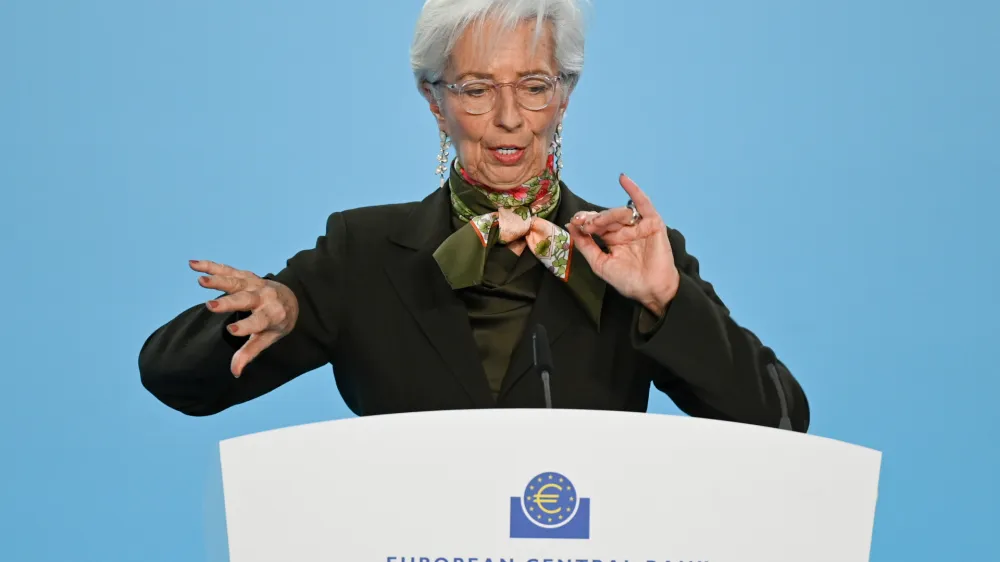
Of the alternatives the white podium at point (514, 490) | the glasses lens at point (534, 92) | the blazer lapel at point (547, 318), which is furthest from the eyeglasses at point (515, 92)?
the white podium at point (514, 490)

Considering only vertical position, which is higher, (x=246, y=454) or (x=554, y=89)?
(x=554, y=89)

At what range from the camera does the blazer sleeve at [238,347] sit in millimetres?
1679

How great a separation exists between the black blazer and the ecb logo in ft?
1.52

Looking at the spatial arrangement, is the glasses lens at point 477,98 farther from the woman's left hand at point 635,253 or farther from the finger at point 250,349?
the finger at point 250,349

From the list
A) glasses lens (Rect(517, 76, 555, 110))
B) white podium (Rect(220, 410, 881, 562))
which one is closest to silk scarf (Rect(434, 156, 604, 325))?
glasses lens (Rect(517, 76, 555, 110))

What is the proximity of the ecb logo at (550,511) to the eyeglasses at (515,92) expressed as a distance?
76 cm

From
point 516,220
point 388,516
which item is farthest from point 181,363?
point 388,516

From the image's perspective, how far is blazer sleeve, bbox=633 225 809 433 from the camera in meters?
1.56

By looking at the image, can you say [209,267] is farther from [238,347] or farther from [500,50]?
[500,50]

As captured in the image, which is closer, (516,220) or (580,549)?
(580,549)

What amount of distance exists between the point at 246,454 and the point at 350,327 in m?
0.66

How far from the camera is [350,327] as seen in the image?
184 cm

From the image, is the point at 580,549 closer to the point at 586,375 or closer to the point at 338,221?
the point at 586,375

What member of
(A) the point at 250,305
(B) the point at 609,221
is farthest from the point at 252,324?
(B) the point at 609,221
